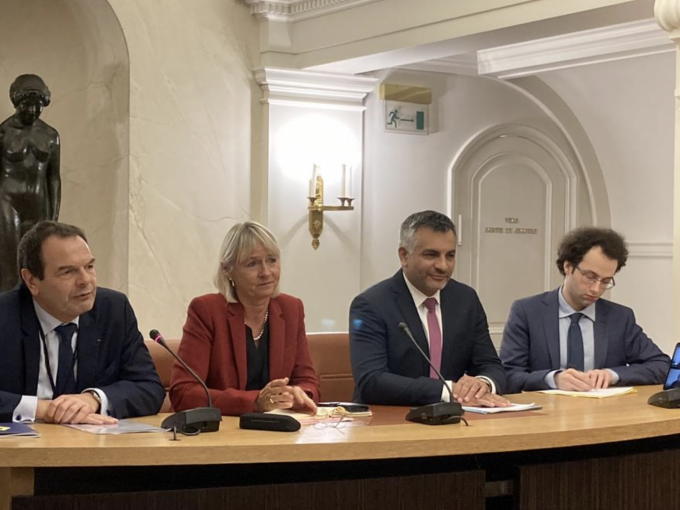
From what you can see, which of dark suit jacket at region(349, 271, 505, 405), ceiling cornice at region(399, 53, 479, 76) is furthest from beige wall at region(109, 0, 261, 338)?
dark suit jacket at region(349, 271, 505, 405)

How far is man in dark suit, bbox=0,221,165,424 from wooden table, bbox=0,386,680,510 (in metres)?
0.15

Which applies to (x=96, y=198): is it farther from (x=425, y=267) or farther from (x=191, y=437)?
(x=191, y=437)

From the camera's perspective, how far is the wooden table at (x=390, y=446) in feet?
8.80

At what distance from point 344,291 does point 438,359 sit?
3.41 m

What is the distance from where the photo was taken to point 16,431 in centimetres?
285

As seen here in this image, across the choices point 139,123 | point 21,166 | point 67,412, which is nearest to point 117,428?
point 67,412

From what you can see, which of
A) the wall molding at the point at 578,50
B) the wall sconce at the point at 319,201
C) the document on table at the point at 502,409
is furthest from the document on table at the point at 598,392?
the wall sconce at the point at 319,201

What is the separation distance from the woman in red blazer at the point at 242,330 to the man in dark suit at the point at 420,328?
0.77 feet

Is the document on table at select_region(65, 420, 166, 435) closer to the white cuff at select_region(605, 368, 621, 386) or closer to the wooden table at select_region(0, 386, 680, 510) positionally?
the wooden table at select_region(0, 386, 680, 510)

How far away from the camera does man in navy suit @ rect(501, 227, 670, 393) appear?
4.43 meters

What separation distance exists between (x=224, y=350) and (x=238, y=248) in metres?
0.35

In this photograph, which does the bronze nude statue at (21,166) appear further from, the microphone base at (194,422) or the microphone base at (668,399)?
the microphone base at (668,399)

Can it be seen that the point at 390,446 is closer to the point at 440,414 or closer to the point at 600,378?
the point at 440,414

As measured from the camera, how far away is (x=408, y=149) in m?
7.96
